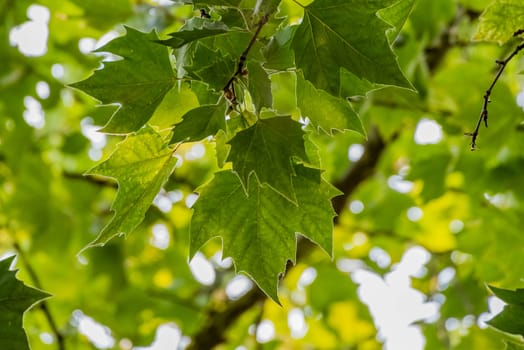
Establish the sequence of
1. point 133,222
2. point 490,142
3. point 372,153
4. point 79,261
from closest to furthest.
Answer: point 133,222 → point 490,142 → point 372,153 → point 79,261

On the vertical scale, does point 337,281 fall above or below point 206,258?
above

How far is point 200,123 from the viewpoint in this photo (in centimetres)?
87

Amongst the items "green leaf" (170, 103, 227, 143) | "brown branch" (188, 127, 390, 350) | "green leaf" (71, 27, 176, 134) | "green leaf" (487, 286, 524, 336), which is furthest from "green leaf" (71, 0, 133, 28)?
"green leaf" (487, 286, 524, 336)

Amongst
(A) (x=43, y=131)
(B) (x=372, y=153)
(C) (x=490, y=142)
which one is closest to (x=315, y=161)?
(C) (x=490, y=142)

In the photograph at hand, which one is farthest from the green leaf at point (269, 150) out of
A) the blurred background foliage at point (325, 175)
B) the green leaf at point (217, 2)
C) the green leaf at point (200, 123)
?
the blurred background foliage at point (325, 175)

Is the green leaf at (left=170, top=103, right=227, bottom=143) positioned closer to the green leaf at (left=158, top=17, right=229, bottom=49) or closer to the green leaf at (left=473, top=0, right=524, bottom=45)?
the green leaf at (left=158, top=17, right=229, bottom=49)

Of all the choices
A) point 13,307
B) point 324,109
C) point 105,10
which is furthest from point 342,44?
point 105,10

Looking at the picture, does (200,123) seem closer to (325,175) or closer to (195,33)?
(195,33)

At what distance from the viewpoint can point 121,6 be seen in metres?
1.98

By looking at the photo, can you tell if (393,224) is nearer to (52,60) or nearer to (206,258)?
(206,258)

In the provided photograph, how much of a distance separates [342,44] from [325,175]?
118 centimetres

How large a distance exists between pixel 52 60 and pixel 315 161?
1698 millimetres

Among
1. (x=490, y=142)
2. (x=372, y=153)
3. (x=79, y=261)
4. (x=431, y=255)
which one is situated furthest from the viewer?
(x=79, y=261)

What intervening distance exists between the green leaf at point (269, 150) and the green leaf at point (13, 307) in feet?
1.07
